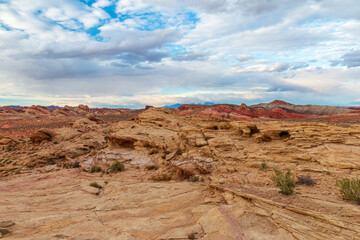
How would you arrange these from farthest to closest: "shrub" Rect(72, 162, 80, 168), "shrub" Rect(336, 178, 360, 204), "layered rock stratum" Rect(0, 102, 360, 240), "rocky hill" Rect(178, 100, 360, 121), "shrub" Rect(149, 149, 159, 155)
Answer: "rocky hill" Rect(178, 100, 360, 121)
"shrub" Rect(149, 149, 159, 155)
"shrub" Rect(72, 162, 80, 168)
"shrub" Rect(336, 178, 360, 204)
"layered rock stratum" Rect(0, 102, 360, 240)

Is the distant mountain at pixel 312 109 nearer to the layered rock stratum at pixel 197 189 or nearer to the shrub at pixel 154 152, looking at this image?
the layered rock stratum at pixel 197 189

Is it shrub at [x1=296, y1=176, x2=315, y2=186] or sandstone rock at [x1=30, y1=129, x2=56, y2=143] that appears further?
sandstone rock at [x1=30, y1=129, x2=56, y2=143]

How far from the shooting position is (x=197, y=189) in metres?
8.70

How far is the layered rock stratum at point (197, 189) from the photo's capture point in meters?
5.55

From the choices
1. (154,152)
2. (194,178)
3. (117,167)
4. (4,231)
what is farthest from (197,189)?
(154,152)

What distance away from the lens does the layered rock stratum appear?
18.2ft

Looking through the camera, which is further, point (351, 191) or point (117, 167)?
point (117, 167)

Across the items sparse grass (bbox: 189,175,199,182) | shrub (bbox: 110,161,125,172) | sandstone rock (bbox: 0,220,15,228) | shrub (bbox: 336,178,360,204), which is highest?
shrub (bbox: 336,178,360,204)

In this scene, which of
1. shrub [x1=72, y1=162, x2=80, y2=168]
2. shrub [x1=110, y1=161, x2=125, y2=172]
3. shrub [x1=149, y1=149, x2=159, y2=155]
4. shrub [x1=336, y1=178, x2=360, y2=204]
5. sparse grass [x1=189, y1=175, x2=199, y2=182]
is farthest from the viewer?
shrub [x1=149, y1=149, x2=159, y2=155]

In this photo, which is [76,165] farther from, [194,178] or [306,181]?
[306,181]

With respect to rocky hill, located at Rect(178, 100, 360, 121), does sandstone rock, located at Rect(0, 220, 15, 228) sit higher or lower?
lower

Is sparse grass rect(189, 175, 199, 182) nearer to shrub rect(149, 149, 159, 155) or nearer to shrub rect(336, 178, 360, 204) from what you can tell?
Answer: shrub rect(336, 178, 360, 204)

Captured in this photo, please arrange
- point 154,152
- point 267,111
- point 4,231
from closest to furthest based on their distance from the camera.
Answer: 1. point 4,231
2. point 154,152
3. point 267,111

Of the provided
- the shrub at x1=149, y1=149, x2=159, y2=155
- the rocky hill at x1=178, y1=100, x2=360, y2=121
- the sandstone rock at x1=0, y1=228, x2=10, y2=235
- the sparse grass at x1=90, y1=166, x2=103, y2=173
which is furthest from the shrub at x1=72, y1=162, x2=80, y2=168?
the rocky hill at x1=178, y1=100, x2=360, y2=121
